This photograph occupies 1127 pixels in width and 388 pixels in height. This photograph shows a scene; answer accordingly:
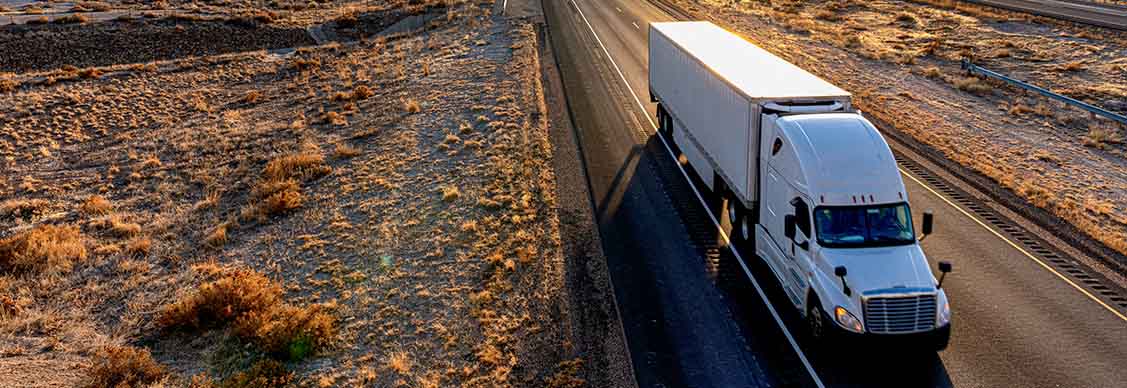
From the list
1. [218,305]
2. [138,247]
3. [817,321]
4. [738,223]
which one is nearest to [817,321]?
[817,321]

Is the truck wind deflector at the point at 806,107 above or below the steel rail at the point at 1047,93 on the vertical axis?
above

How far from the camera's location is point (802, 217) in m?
13.5

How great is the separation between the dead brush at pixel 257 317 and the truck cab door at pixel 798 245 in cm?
938

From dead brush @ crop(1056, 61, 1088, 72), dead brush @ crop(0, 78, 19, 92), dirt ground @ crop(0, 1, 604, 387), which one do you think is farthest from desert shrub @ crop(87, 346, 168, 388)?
dead brush @ crop(1056, 61, 1088, 72)

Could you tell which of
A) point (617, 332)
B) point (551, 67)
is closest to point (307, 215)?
point (617, 332)

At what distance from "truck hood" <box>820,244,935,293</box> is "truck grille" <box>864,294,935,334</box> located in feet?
0.74

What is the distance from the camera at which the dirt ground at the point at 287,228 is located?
13797 millimetres

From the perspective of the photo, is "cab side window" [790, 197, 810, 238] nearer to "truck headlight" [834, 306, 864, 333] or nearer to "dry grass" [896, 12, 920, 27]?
A: "truck headlight" [834, 306, 864, 333]

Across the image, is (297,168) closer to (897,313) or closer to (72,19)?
(897,313)

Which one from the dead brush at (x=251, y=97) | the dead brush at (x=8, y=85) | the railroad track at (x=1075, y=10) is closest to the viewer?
the dead brush at (x=251, y=97)

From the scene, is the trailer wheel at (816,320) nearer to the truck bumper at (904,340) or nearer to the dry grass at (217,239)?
the truck bumper at (904,340)

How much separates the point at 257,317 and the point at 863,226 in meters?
12.3

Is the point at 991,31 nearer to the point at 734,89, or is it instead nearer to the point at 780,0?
the point at 780,0

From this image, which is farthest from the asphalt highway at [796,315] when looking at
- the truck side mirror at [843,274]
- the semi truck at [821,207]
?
the truck side mirror at [843,274]
